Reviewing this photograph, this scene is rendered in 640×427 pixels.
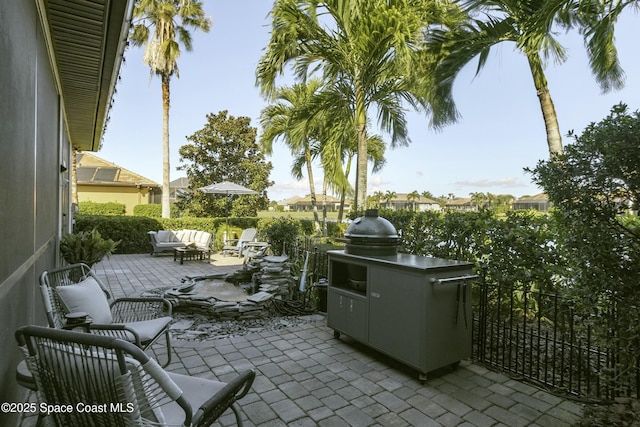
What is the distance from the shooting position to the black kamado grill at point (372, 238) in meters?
3.84

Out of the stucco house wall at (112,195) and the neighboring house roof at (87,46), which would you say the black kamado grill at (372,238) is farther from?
the stucco house wall at (112,195)

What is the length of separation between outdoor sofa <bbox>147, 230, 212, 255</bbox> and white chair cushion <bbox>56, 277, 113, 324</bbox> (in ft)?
26.2

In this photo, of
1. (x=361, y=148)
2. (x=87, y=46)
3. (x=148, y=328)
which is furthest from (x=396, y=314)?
(x=361, y=148)

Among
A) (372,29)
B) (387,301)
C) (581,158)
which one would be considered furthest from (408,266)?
(372,29)

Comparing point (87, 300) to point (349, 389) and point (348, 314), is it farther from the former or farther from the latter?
point (348, 314)

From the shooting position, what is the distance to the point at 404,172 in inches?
692

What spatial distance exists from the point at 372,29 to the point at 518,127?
674cm

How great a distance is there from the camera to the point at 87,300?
2.84 m

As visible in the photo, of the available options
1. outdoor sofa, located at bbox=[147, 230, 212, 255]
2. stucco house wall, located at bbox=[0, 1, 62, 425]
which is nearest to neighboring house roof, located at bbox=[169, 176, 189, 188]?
outdoor sofa, located at bbox=[147, 230, 212, 255]

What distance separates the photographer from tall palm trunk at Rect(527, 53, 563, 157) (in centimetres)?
632

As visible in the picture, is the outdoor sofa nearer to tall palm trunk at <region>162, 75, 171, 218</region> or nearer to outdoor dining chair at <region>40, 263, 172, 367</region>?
tall palm trunk at <region>162, 75, 171, 218</region>

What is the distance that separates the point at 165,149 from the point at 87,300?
41.7 ft

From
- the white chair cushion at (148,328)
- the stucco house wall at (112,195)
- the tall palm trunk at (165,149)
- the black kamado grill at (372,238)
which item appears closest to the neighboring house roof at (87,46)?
the white chair cushion at (148,328)

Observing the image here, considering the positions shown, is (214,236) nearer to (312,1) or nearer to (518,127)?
(312,1)
